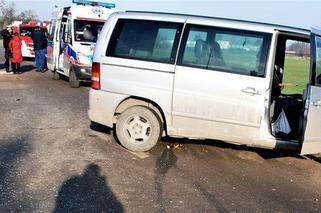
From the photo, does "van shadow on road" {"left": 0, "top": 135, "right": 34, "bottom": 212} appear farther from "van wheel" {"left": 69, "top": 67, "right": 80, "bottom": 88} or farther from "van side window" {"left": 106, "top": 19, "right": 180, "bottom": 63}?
"van wheel" {"left": 69, "top": 67, "right": 80, "bottom": 88}

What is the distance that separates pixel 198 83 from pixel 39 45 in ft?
44.5

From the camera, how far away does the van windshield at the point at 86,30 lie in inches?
557

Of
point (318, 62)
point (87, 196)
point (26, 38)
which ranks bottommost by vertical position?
point (26, 38)

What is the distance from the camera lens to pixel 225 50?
6.30 meters

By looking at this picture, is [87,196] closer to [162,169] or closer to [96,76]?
[162,169]

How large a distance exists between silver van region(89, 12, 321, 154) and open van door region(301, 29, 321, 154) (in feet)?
0.04

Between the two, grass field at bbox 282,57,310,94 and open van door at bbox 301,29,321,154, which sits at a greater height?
open van door at bbox 301,29,321,154

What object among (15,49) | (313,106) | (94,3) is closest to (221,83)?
(313,106)

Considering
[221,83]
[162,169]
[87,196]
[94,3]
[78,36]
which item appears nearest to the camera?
[87,196]

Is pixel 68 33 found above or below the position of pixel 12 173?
above

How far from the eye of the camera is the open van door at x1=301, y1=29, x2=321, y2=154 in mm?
5895

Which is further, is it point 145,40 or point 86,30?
point 86,30

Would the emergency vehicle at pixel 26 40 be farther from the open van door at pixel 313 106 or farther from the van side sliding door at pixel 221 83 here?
the open van door at pixel 313 106

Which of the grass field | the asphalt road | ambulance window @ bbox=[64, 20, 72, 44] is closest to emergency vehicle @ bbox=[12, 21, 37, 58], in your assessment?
ambulance window @ bbox=[64, 20, 72, 44]
